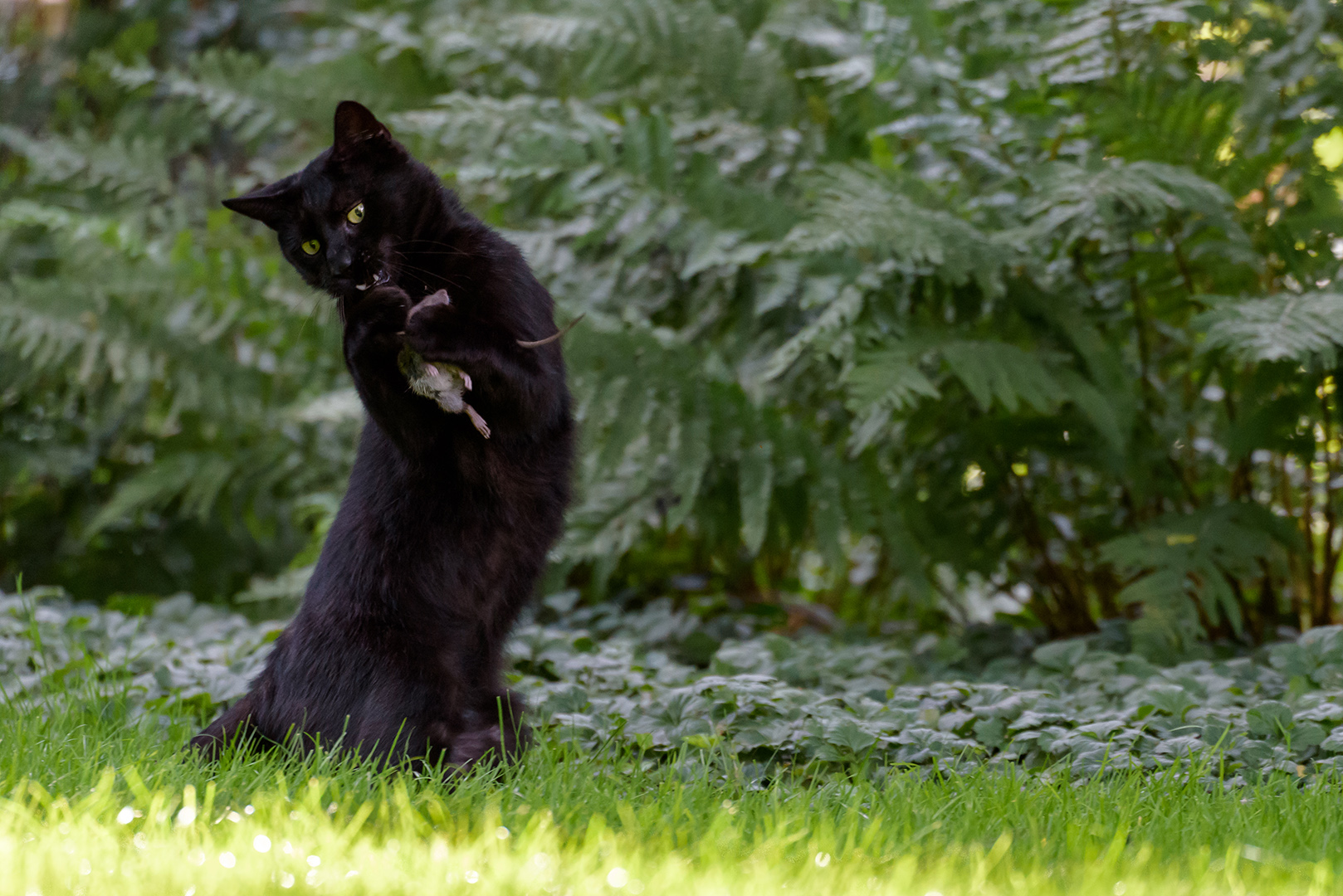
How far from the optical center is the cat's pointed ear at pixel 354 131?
2.12 metres

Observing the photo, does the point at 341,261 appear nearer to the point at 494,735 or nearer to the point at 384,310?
the point at 384,310

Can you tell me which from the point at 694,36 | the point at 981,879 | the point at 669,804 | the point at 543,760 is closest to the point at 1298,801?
the point at 981,879

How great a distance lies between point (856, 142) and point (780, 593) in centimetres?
182

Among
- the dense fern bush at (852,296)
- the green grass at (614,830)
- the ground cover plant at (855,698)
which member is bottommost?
the ground cover plant at (855,698)

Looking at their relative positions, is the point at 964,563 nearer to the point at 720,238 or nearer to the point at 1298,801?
the point at 720,238

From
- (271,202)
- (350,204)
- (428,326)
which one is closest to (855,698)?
(428,326)

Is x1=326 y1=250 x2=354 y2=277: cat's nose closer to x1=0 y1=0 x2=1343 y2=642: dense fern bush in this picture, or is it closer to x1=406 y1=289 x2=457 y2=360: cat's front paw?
x1=406 y1=289 x2=457 y2=360: cat's front paw

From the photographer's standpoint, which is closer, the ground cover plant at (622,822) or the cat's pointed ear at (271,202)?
the ground cover plant at (622,822)

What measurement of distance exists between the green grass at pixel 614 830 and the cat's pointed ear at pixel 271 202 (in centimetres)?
96

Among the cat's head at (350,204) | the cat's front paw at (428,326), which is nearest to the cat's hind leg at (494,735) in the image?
the cat's front paw at (428,326)

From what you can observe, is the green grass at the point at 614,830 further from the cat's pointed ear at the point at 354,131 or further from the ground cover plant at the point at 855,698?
the cat's pointed ear at the point at 354,131

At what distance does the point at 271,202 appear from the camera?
220cm

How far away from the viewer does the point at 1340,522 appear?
3.41m

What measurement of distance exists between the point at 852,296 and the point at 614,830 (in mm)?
1751
